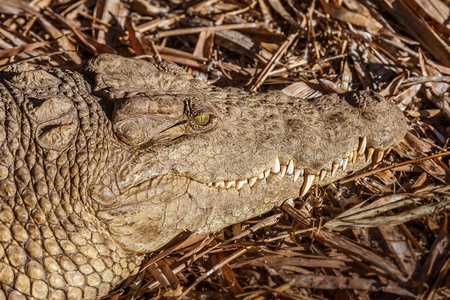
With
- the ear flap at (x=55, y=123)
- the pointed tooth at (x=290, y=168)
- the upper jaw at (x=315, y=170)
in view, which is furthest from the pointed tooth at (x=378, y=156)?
the ear flap at (x=55, y=123)

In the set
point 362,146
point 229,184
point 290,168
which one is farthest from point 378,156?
point 229,184

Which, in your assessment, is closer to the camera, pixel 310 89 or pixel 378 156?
pixel 378 156

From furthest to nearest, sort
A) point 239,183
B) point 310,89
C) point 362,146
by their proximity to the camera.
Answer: point 310,89 → point 362,146 → point 239,183

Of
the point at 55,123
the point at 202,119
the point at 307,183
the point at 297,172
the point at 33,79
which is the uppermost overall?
the point at 33,79

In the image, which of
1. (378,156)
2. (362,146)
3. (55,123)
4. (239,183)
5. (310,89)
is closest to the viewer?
(55,123)

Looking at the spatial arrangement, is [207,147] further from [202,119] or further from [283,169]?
[283,169]

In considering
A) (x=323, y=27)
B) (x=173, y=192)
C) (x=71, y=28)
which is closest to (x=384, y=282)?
(x=173, y=192)
